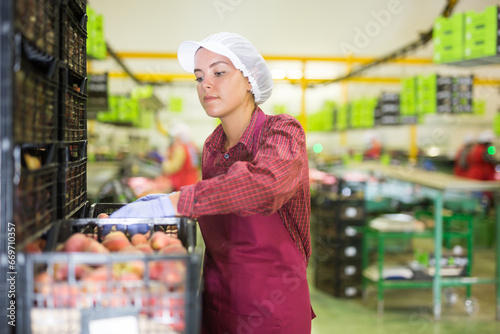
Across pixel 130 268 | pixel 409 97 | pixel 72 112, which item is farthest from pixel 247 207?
pixel 409 97

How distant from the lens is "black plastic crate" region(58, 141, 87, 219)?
133 cm

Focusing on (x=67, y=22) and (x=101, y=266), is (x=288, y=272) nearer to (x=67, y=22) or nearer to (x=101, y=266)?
(x=101, y=266)

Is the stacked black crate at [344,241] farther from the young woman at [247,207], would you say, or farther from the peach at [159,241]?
the peach at [159,241]

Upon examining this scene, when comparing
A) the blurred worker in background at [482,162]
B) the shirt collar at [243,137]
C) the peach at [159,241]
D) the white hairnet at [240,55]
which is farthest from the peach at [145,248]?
the blurred worker in background at [482,162]

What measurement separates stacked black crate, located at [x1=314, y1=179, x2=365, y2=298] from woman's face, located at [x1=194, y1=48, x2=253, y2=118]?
146 inches

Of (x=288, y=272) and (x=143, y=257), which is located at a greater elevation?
(x=143, y=257)

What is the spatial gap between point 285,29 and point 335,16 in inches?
54.8

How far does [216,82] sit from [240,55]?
0.14 meters

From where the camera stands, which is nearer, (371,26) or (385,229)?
(385,229)

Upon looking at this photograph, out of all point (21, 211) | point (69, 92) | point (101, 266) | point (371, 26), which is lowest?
point (101, 266)

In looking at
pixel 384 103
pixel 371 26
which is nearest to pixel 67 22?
pixel 384 103

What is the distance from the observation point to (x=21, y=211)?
3.33ft

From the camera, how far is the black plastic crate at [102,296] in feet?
3.13

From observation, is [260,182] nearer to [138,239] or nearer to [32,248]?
[138,239]
